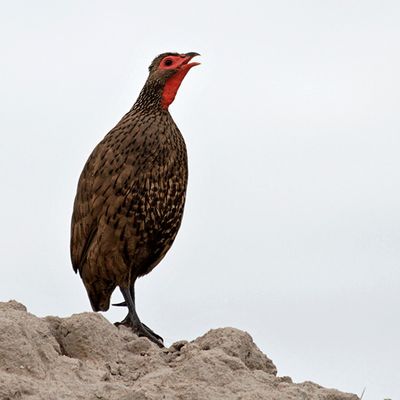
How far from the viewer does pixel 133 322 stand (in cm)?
834

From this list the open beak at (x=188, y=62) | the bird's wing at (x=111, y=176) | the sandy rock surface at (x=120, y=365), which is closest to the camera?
the sandy rock surface at (x=120, y=365)

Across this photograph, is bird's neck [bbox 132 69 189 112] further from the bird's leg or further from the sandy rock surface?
the sandy rock surface

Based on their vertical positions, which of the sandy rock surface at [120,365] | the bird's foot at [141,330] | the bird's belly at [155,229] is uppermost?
the bird's belly at [155,229]

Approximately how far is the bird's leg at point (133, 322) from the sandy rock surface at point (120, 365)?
119cm

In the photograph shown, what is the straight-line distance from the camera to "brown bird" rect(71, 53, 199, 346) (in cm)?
818

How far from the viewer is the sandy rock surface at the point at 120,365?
5652 millimetres

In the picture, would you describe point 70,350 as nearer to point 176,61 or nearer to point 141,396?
point 141,396

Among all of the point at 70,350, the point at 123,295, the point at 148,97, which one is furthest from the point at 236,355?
the point at 148,97

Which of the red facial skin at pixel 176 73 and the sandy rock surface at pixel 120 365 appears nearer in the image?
the sandy rock surface at pixel 120 365

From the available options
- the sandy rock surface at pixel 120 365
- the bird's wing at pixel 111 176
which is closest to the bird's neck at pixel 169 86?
the bird's wing at pixel 111 176

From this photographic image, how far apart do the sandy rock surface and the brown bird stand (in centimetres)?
138

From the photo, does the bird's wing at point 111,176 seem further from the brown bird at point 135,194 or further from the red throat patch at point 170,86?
the red throat patch at point 170,86

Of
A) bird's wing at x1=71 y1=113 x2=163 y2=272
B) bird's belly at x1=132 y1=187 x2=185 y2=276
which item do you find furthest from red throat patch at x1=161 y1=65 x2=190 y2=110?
bird's belly at x1=132 y1=187 x2=185 y2=276

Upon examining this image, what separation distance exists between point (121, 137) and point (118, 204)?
0.57 metres
